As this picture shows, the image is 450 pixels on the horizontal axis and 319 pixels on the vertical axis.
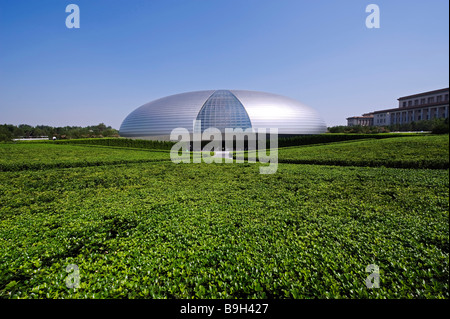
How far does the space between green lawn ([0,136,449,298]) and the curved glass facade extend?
91.4 ft

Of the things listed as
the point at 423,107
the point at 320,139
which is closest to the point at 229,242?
the point at 320,139

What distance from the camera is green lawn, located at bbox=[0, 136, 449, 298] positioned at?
2.28m

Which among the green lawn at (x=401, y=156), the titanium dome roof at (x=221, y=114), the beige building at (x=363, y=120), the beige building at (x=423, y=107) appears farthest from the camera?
the beige building at (x=363, y=120)

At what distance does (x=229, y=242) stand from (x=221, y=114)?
3192 cm

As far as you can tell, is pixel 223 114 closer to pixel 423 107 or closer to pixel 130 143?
pixel 130 143

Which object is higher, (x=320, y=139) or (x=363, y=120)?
(x=363, y=120)

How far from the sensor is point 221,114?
33.9m

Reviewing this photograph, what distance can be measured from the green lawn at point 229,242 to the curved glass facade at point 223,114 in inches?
1096

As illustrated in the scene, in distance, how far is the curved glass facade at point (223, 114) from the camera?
33.0 m

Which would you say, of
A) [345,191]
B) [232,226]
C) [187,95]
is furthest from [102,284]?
[187,95]

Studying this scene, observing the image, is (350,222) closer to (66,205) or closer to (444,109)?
(66,205)

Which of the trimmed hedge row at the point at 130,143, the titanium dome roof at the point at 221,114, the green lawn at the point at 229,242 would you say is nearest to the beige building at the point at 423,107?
the titanium dome roof at the point at 221,114
